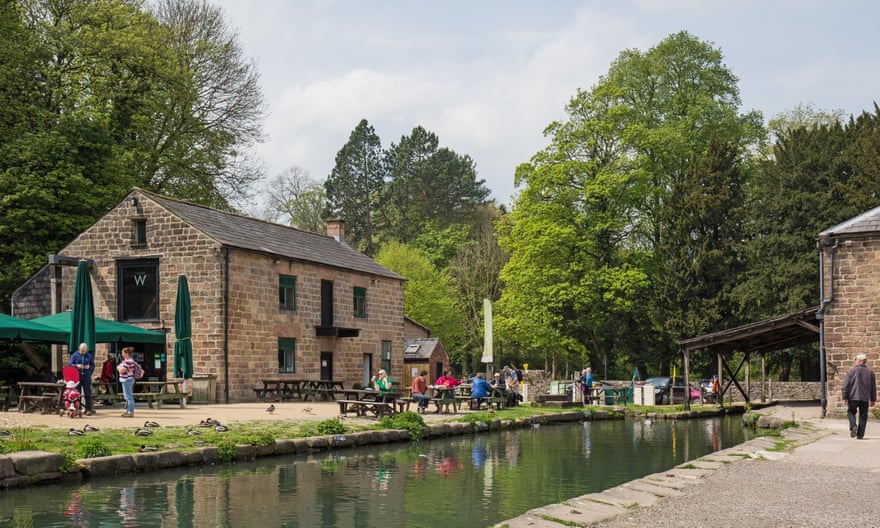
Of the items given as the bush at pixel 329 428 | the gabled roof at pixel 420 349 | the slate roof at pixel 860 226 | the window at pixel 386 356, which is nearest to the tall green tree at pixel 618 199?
the gabled roof at pixel 420 349

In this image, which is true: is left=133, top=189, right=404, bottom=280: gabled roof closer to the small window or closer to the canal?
the small window

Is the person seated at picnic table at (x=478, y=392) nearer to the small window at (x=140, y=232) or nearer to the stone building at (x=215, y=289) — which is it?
the stone building at (x=215, y=289)

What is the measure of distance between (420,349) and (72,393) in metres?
24.1

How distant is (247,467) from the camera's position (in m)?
14.2

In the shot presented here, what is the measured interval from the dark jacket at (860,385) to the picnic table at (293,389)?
47.8ft

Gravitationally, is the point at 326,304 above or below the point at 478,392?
above

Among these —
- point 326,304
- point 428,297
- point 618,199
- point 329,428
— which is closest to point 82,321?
point 329,428

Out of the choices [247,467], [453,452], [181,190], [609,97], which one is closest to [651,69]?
[609,97]

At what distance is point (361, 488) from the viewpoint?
1232cm

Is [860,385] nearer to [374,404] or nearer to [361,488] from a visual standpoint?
[361,488]

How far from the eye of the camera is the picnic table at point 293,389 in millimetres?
27000

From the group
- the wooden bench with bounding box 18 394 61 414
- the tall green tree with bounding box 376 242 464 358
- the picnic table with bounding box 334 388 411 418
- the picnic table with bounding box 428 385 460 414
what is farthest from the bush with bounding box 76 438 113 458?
the tall green tree with bounding box 376 242 464 358

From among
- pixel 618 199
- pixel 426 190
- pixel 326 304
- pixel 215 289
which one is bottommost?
pixel 326 304

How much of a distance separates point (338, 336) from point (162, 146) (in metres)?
12.1
